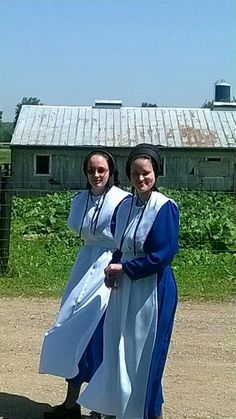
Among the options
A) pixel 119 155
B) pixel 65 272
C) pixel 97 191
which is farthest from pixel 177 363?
pixel 119 155

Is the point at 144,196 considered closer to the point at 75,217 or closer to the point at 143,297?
the point at 143,297

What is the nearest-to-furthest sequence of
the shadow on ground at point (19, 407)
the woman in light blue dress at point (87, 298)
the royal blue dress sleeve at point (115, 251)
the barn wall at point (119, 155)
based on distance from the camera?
the royal blue dress sleeve at point (115, 251) < the woman in light blue dress at point (87, 298) < the shadow on ground at point (19, 407) < the barn wall at point (119, 155)

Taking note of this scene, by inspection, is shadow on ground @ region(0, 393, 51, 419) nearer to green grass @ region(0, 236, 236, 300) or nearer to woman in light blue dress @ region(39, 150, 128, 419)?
woman in light blue dress @ region(39, 150, 128, 419)

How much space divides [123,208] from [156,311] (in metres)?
0.62

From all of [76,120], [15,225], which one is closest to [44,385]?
[15,225]

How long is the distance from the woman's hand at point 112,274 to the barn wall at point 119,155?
26.0m

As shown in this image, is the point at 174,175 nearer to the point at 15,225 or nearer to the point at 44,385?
the point at 15,225

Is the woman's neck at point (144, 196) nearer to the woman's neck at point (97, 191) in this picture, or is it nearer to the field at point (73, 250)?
the woman's neck at point (97, 191)

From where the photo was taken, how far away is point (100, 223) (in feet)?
16.2

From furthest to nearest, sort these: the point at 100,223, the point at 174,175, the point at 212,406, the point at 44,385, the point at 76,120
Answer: the point at 76,120, the point at 174,175, the point at 44,385, the point at 212,406, the point at 100,223

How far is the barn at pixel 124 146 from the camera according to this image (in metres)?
30.7

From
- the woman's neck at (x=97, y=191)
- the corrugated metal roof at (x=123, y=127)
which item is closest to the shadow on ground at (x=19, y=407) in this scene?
the woman's neck at (x=97, y=191)

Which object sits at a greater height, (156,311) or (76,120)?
(76,120)

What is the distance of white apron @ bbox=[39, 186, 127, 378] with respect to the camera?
4.91 m
